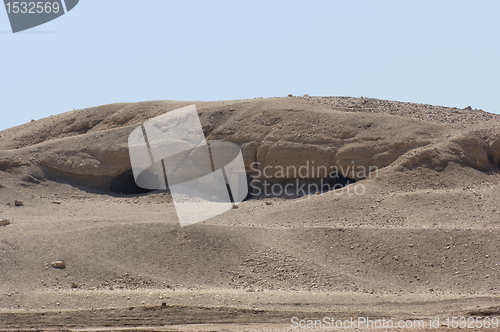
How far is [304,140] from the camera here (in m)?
14.7

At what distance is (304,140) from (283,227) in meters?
3.89

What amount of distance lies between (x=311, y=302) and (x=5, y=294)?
528 centimetres

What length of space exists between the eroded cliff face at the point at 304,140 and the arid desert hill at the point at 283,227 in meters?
0.05

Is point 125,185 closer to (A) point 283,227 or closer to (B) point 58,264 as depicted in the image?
(B) point 58,264

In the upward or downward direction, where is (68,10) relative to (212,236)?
upward

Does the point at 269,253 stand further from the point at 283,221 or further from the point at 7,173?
the point at 7,173

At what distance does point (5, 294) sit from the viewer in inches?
343

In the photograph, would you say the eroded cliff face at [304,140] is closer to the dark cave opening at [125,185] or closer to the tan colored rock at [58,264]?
the dark cave opening at [125,185]

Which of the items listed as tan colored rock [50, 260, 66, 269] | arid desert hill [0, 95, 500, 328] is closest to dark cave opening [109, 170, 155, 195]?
arid desert hill [0, 95, 500, 328]

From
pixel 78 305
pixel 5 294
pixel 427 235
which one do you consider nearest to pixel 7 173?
pixel 5 294

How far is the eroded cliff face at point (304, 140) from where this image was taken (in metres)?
13.9

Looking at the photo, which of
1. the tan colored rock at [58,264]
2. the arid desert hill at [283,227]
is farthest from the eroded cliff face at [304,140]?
the tan colored rock at [58,264]

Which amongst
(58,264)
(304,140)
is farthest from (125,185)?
(58,264)

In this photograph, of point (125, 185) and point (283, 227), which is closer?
point (283, 227)
